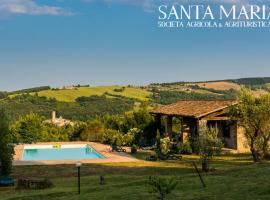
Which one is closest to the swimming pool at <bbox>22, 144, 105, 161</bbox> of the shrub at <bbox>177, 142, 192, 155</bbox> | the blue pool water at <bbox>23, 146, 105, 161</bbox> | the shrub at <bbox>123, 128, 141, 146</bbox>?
the blue pool water at <bbox>23, 146, 105, 161</bbox>

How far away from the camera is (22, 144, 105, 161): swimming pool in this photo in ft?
128

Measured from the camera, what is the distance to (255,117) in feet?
96.4

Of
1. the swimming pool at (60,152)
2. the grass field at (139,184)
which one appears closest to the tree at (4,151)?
the grass field at (139,184)

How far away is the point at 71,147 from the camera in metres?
47.8

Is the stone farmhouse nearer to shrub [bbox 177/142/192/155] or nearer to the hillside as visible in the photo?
shrub [bbox 177/142/192/155]

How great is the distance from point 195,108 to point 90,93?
194 ft

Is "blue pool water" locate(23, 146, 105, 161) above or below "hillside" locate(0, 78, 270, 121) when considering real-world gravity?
below

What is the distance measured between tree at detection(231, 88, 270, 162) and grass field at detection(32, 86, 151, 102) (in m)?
65.9

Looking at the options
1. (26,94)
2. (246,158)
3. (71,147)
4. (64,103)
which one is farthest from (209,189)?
(26,94)

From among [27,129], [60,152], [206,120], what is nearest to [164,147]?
[206,120]

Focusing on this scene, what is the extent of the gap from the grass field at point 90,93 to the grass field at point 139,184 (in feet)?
211

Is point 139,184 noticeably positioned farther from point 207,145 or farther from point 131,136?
point 131,136

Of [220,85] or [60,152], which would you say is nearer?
[60,152]

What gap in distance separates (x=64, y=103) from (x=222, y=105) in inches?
2163
